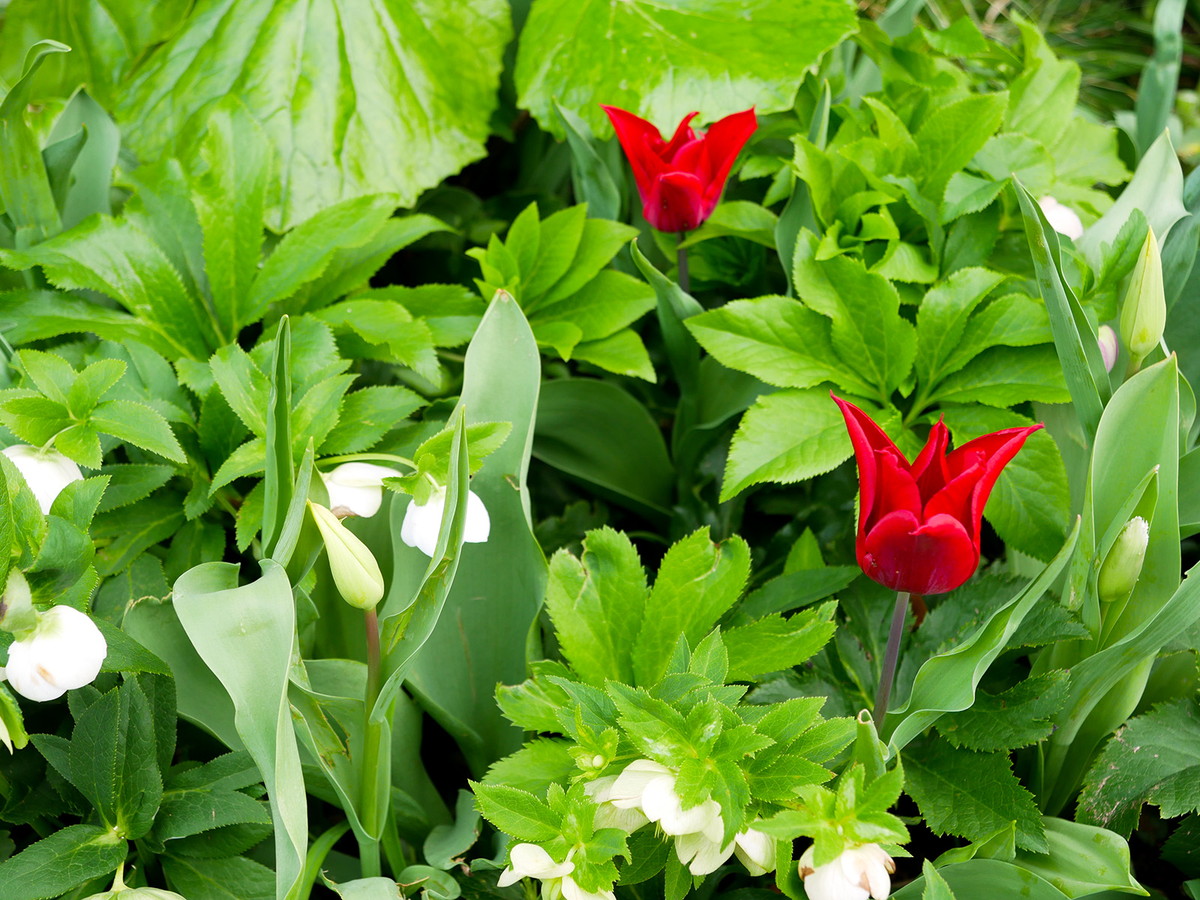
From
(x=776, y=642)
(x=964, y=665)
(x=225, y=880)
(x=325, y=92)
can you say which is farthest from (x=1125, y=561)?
(x=325, y=92)

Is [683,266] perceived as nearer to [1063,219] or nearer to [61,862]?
[1063,219]

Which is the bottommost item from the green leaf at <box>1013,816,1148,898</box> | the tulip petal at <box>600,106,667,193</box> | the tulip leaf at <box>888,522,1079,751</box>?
the green leaf at <box>1013,816,1148,898</box>

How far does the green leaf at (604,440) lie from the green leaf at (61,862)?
0.52m

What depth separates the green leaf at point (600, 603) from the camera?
73 centimetres

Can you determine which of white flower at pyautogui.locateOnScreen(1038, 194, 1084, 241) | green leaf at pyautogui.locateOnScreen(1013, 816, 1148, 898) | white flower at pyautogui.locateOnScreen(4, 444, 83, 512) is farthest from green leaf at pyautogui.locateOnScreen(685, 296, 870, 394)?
white flower at pyautogui.locateOnScreen(4, 444, 83, 512)

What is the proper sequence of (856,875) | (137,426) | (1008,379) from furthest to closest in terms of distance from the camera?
(1008,379) < (137,426) < (856,875)

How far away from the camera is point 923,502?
618mm

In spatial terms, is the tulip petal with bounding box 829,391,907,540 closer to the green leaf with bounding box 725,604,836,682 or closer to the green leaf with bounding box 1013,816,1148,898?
the green leaf with bounding box 725,604,836,682

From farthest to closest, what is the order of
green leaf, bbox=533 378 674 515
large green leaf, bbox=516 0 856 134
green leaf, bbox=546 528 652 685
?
1. large green leaf, bbox=516 0 856 134
2. green leaf, bbox=533 378 674 515
3. green leaf, bbox=546 528 652 685

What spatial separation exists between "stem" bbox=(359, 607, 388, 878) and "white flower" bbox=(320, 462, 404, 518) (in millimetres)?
75

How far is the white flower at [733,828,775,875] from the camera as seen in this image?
1.93 feet

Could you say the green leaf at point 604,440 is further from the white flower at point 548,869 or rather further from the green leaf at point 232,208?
the white flower at point 548,869

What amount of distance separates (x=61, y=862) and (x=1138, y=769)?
731 mm

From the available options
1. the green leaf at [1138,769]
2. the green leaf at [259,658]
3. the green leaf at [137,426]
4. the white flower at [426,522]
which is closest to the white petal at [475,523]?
the white flower at [426,522]
